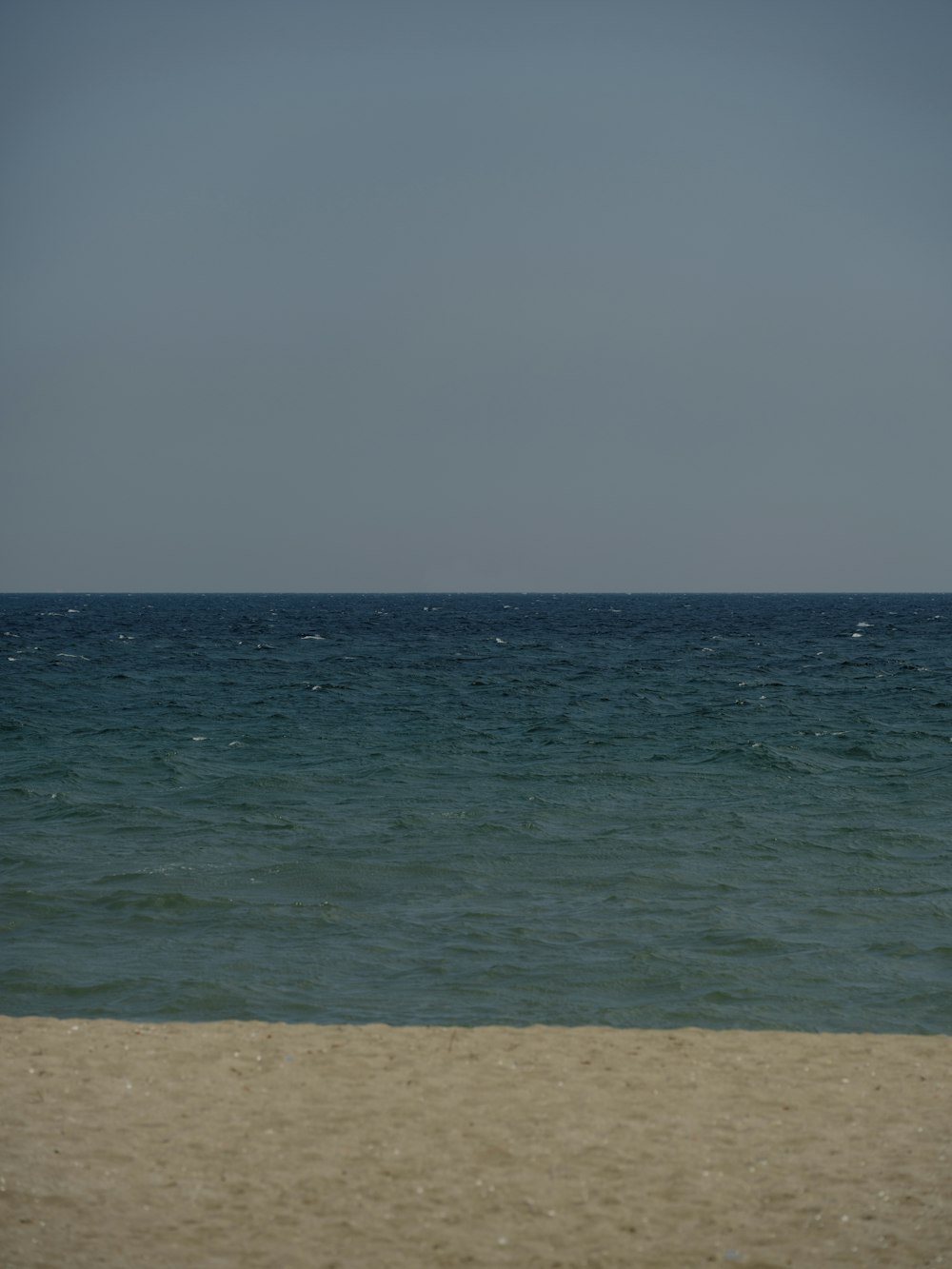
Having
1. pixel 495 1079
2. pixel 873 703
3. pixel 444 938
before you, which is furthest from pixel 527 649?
pixel 495 1079

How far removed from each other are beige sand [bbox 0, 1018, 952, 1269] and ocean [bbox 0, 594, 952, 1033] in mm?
1617

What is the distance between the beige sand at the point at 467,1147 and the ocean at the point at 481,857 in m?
1.62

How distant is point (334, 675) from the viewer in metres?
46.9

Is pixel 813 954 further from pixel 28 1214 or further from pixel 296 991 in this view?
pixel 28 1214

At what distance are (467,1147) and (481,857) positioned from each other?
9.91 metres

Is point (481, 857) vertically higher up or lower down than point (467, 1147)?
lower down

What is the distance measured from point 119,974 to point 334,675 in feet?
114

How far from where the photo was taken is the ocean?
12016 millimetres

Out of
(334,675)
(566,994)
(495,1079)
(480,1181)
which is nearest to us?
(480,1181)

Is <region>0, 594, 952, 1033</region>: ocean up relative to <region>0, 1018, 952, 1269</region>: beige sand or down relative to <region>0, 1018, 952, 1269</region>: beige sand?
down

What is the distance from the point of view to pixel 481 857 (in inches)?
693

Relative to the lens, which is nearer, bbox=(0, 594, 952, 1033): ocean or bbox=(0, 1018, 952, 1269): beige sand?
bbox=(0, 1018, 952, 1269): beige sand

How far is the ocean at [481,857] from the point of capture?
12016 mm

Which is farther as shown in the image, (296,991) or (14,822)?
(14,822)
